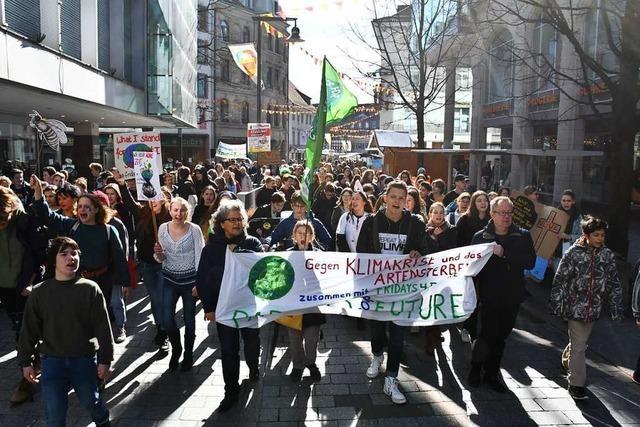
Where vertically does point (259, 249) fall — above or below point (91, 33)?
below

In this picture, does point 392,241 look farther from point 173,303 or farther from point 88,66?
point 88,66

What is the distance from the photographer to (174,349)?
234 inches

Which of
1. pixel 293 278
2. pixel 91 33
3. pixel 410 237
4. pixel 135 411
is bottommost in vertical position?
pixel 135 411

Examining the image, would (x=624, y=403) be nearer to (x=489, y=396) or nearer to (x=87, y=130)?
(x=489, y=396)

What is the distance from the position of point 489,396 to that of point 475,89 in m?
27.5

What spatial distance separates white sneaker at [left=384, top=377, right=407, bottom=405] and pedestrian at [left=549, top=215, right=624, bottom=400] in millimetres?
1602

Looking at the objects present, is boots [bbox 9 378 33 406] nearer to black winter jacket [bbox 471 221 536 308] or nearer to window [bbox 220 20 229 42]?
A: black winter jacket [bbox 471 221 536 308]

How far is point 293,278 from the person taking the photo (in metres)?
5.36

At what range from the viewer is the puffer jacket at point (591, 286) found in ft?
16.8

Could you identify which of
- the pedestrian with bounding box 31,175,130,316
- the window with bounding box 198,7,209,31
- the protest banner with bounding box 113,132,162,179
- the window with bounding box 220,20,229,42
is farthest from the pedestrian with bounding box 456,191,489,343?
the window with bounding box 220,20,229,42

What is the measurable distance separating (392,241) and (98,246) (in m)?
2.85

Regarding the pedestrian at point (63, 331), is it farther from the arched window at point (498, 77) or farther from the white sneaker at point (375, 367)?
the arched window at point (498, 77)

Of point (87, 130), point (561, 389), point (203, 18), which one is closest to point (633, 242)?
point (561, 389)

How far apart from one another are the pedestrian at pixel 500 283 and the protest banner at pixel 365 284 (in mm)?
113
